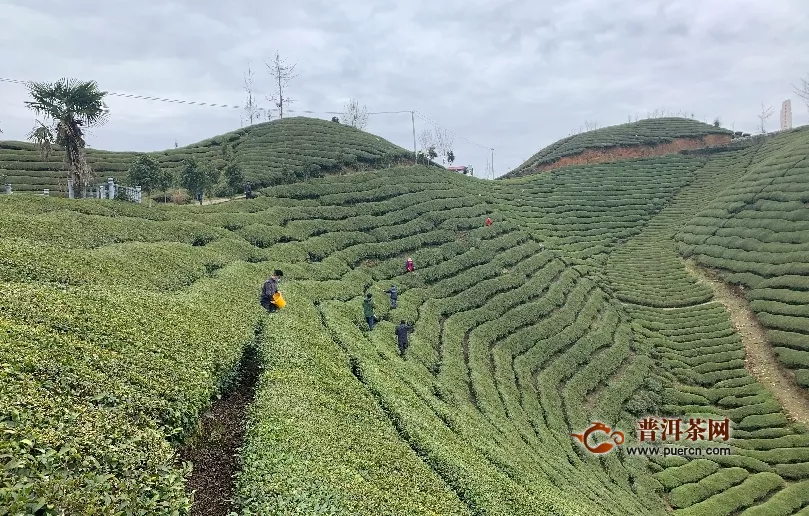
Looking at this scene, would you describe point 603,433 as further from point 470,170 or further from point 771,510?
point 470,170

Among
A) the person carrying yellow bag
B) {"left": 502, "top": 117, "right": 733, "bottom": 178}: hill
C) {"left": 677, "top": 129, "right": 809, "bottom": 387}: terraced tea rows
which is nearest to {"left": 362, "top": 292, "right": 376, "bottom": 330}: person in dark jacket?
the person carrying yellow bag

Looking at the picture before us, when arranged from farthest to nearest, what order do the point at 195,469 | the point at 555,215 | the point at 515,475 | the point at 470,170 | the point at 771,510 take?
the point at 470,170 → the point at 555,215 → the point at 771,510 → the point at 515,475 → the point at 195,469

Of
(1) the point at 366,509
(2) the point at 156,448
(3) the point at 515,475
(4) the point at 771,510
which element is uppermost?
(2) the point at 156,448

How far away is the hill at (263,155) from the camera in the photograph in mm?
43594

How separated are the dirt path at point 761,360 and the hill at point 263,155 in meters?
35.8

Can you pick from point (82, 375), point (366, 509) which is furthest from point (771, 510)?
point (82, 375)

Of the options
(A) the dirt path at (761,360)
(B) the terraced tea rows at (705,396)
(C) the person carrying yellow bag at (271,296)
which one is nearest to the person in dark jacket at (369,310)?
(C) the person carrying yellow bag at (271,296)

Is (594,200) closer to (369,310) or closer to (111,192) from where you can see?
(369,310)

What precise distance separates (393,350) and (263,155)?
38.1 metres

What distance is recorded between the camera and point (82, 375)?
8.95m

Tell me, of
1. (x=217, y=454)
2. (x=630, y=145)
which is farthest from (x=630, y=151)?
(x=217, y=454)

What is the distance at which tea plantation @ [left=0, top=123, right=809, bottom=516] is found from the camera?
8.46m

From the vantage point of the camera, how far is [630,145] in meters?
81.8

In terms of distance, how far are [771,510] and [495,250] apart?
23982 millimetres
